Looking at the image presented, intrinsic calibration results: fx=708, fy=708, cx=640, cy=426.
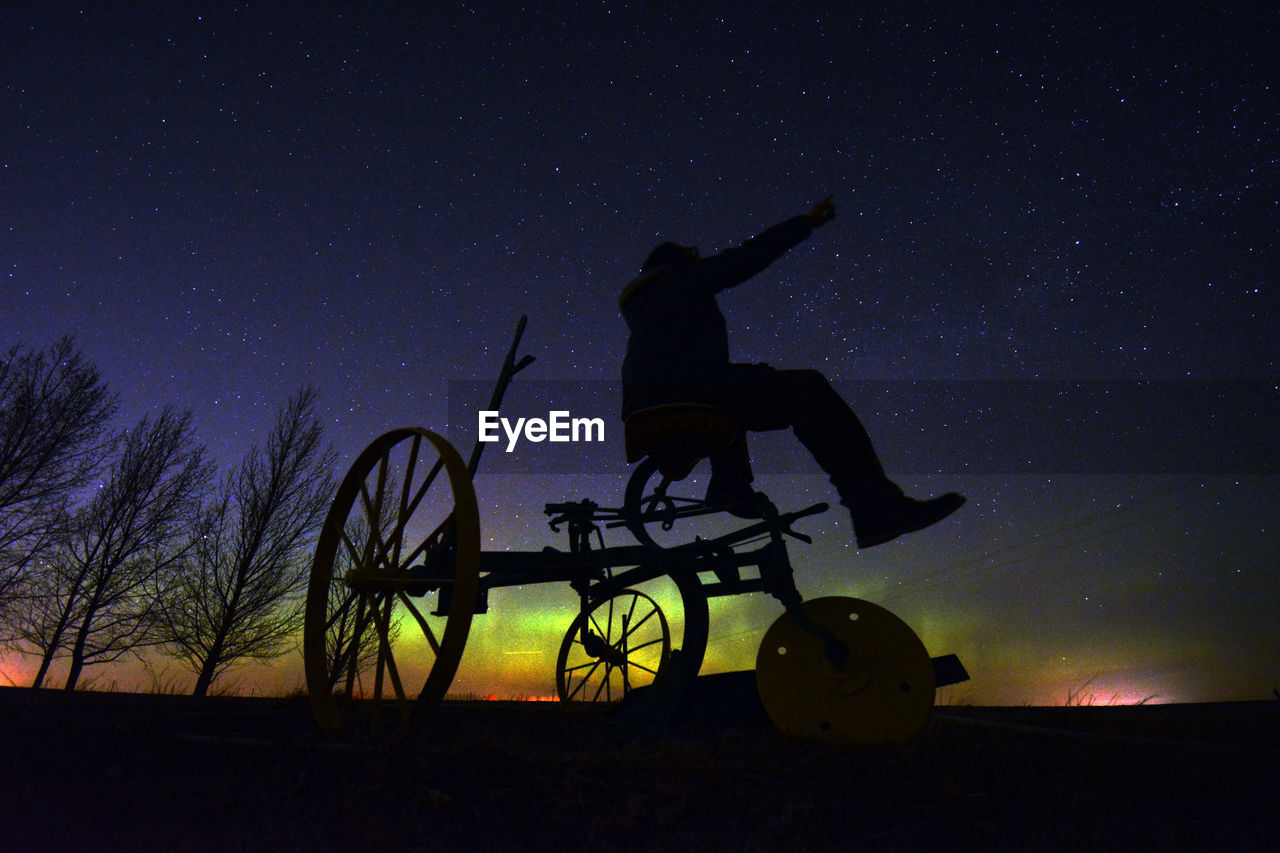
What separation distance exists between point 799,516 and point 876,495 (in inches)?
17.1

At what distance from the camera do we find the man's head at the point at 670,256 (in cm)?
464

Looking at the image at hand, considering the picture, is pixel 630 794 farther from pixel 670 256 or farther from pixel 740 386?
pixel 670 256

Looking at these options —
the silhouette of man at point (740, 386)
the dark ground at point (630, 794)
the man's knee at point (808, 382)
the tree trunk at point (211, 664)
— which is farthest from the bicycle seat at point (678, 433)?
the tree trunk at point (211, 664)

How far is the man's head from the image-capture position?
15.2 feet

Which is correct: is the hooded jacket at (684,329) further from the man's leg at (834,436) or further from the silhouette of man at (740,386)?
the man's leg at (834,436)

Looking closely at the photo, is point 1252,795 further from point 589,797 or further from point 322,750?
point 322,750

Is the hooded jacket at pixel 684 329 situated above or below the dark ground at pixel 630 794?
above

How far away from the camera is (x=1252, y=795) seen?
258 centimetres

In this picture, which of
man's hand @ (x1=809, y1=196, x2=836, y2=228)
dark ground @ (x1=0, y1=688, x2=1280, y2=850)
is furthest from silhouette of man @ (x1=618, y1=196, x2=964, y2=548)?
dark ground @ (x1=0, y1=688, x2=1280, y2=850)

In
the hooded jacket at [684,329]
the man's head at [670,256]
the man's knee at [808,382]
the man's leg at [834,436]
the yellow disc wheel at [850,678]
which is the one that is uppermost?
the man's head at [670,256]

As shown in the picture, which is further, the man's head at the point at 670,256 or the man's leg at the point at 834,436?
the man's head at the point at 670,256

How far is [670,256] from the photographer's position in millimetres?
4703

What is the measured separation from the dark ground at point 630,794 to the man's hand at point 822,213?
260 cm

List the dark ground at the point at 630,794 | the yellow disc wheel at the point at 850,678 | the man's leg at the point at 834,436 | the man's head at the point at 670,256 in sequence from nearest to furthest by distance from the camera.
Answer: the dark ground at the point at 630,794 → the yellow disc wheel at the point at 850,678 → the man's leg at the point at 834,436 → the man's head at the point at 670,256
